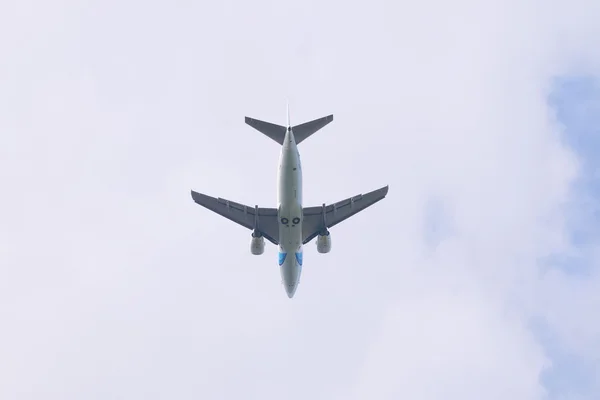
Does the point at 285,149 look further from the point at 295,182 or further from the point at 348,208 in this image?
the point at 348,208

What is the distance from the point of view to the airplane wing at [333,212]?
299ft

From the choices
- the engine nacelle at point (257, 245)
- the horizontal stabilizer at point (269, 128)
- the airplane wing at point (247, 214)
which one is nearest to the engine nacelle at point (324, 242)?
the airplane wing at point (247, 214)

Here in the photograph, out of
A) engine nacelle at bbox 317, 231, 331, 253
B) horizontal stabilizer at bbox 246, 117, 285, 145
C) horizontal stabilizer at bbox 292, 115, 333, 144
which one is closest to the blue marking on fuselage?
engine nacelle at bbox 317, 231, 331, 253

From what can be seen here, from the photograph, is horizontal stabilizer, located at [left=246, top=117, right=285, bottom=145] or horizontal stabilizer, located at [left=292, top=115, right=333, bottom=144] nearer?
horizontal stabilizer, located at [left=292, top=115, right=333, bottom=144]

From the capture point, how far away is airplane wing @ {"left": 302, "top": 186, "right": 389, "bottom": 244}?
91.1 m

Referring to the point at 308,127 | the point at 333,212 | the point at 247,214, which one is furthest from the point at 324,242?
the point at 308,127

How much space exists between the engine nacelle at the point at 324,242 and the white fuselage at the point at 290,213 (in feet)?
6.21

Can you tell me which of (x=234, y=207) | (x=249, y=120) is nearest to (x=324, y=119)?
(x=249, y=120)

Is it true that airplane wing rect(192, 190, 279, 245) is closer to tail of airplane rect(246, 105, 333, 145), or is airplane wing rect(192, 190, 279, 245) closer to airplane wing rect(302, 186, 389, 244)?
airplane wing rect(302, 186, 389, 244)

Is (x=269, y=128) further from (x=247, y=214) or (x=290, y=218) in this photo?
(x=247, y=214)

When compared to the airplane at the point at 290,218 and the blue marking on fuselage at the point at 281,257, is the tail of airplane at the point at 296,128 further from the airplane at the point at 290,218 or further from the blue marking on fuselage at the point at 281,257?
the blue marking on fuselage at the point at 281,257

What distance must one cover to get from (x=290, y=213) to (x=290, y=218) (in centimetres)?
87

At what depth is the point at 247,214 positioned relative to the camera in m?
90.9

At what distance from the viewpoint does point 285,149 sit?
80.0 metres
